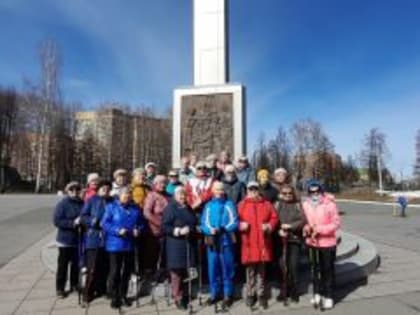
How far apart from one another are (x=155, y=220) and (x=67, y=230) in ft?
4.04

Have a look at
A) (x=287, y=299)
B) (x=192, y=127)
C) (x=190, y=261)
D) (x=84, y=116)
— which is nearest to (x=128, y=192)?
(x=190, y=261)

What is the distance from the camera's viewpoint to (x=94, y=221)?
5586mm

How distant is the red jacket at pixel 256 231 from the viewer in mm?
5352

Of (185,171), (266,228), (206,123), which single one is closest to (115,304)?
(266,228)

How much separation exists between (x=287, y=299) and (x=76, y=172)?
47907 mm

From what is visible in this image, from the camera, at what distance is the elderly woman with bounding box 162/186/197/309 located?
5.42m

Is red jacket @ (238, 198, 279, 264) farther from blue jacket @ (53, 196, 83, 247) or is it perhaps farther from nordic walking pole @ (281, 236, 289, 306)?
blue jacket @ (53, 196, 83, 247)

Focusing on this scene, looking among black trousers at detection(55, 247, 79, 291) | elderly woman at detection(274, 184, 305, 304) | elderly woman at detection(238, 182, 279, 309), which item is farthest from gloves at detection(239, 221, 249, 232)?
black trousers at detection(55, 247, 79, 291)

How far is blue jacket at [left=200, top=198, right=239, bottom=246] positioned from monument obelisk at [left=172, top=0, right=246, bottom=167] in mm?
4148

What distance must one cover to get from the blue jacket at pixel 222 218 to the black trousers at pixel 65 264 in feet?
6.36

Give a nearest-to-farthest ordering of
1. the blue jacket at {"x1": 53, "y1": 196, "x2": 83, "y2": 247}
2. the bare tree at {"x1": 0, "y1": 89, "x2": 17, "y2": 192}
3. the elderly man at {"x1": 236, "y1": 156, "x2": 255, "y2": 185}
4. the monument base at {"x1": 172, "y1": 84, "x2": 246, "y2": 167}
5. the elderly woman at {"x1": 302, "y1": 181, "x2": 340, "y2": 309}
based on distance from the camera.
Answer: the elderly woman at {"x1": 302, "y1": 181, "x2": 340, "y2": 309}, the blue jacket at {"x1": 53, "y1": 196, "x2": 83, "y2": 247}, the elderly man at {"x1": 236, "y1": 156, "x2": 255, "y2": 185}, the monument base at {"x1": 172, "y1": 84, "x2": 246, "y2": 167}, the bare tree at {"x1": 0, "y1": 89, "x2": 17, "y2": 192}

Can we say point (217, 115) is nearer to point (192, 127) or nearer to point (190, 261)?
point (192, 127)

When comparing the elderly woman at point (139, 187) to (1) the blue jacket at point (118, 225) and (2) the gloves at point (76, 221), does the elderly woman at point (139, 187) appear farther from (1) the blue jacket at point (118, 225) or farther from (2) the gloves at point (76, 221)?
(2) the gloves at point (76, 221)

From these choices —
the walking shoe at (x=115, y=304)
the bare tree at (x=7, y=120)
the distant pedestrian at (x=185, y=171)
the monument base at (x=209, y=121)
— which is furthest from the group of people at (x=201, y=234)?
the bare tree at (x=7, y=120)
